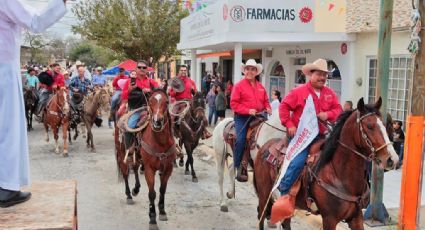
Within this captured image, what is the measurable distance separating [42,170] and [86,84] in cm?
518

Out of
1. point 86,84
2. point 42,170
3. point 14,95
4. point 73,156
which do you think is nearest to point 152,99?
point 14,95

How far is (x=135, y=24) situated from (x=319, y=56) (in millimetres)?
14967

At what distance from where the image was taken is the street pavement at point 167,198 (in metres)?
7.34

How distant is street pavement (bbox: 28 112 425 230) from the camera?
7344 millimetres

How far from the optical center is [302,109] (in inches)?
216

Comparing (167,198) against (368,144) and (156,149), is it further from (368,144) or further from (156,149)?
(368,144)

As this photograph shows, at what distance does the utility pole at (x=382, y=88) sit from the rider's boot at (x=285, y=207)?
2.28 m

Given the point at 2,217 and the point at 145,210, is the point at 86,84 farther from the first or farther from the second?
the point at 2,217

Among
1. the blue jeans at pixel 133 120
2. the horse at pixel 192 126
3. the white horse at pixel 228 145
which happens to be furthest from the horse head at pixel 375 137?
the horse at pixel 192 126

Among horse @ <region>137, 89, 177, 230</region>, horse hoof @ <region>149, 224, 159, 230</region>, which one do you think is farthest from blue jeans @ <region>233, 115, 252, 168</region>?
horse hoof @ <region>149, 224, 159, 230</region>

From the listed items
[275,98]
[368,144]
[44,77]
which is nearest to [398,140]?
[275,98]

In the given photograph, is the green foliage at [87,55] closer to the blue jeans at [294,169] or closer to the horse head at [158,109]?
the horse head at [158,109]

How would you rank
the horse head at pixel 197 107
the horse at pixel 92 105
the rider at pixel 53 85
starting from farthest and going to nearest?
1. the horse at pixel 92 105
2. the rider at pixel 53 85
3. the horse head at pixel 197 107

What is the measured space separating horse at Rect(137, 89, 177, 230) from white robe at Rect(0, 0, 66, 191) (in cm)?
353
